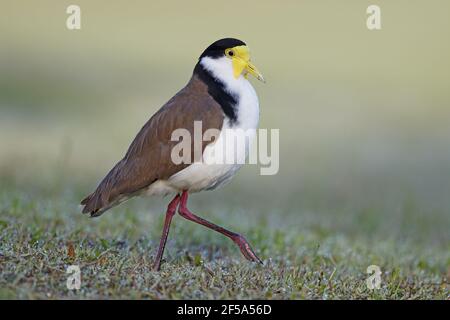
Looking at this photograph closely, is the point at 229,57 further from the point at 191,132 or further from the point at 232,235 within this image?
the point at 232,235

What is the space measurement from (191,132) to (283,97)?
10.8m

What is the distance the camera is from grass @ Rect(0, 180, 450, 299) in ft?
17.4

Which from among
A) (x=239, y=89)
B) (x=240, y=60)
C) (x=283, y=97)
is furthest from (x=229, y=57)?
(x=283, y=97)

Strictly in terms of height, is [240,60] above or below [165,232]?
above

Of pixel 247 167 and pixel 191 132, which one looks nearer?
pixel 191 132

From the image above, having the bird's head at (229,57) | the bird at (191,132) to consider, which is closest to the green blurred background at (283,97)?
the bird at (191,132)

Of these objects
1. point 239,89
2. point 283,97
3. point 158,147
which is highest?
point 239,89

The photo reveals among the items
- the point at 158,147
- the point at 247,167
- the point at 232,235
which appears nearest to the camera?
the point at 158,147

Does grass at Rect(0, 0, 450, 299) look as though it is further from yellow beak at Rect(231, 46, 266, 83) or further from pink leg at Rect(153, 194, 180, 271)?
yellow beak at Rect(231, 46, 266, 83)

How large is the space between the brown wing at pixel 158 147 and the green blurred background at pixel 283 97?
111 inches

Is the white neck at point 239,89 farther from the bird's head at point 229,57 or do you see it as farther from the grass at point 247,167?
the grass at point 247,167

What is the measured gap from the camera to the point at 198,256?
6.43 m
